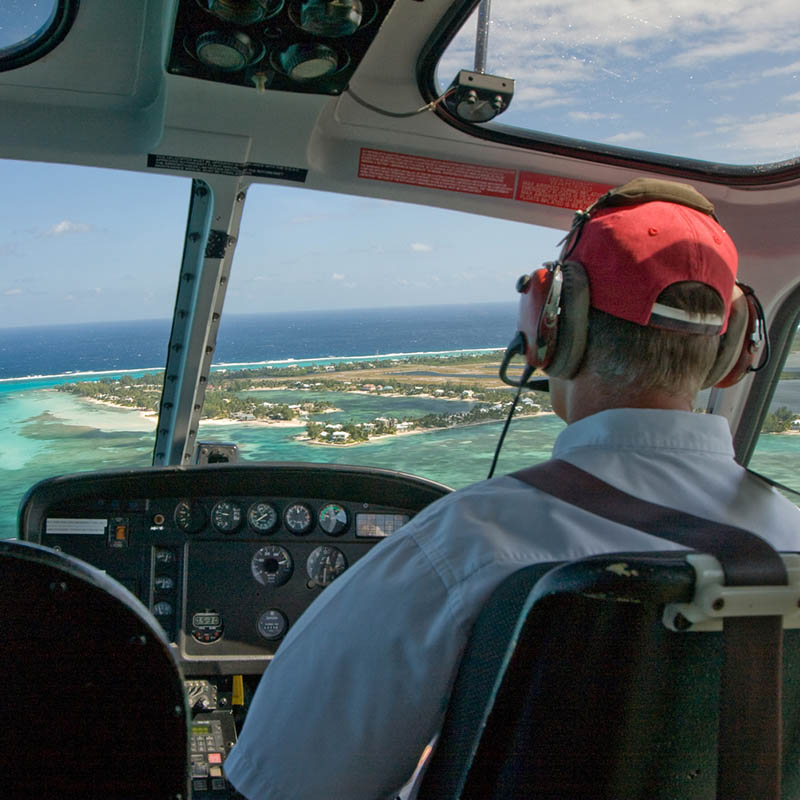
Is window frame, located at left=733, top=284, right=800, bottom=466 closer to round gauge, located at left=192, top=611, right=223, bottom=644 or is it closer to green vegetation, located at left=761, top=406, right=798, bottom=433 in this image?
green vegetation, located at left=761, top=406, right=798, bottom=433

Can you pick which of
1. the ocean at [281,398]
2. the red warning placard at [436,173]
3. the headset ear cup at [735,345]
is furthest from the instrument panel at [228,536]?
the headset ear cup at [735,345]

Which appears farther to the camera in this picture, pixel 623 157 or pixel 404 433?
pixel 404 433

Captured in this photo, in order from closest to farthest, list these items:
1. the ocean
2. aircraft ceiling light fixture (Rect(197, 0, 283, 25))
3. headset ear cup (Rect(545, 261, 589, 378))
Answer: headset ear cup (Rect(545, 261, 589, 378))
aircraft ceiling light fixture (Rect(197, 0, 283, 25))
the ocean

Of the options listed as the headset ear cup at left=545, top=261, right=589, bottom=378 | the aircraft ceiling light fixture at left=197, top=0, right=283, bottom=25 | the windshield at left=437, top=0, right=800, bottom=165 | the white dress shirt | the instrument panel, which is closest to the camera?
the white dress shirt

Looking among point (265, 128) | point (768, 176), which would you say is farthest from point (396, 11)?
point (768, 176)

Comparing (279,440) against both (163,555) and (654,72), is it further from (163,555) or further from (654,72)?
(654,72)

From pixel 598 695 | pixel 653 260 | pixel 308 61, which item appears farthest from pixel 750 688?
pixel 308 61

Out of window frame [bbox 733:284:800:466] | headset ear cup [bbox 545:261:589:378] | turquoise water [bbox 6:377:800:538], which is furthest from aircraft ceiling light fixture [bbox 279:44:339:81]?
window frame [bbox 733:284:800:466]
